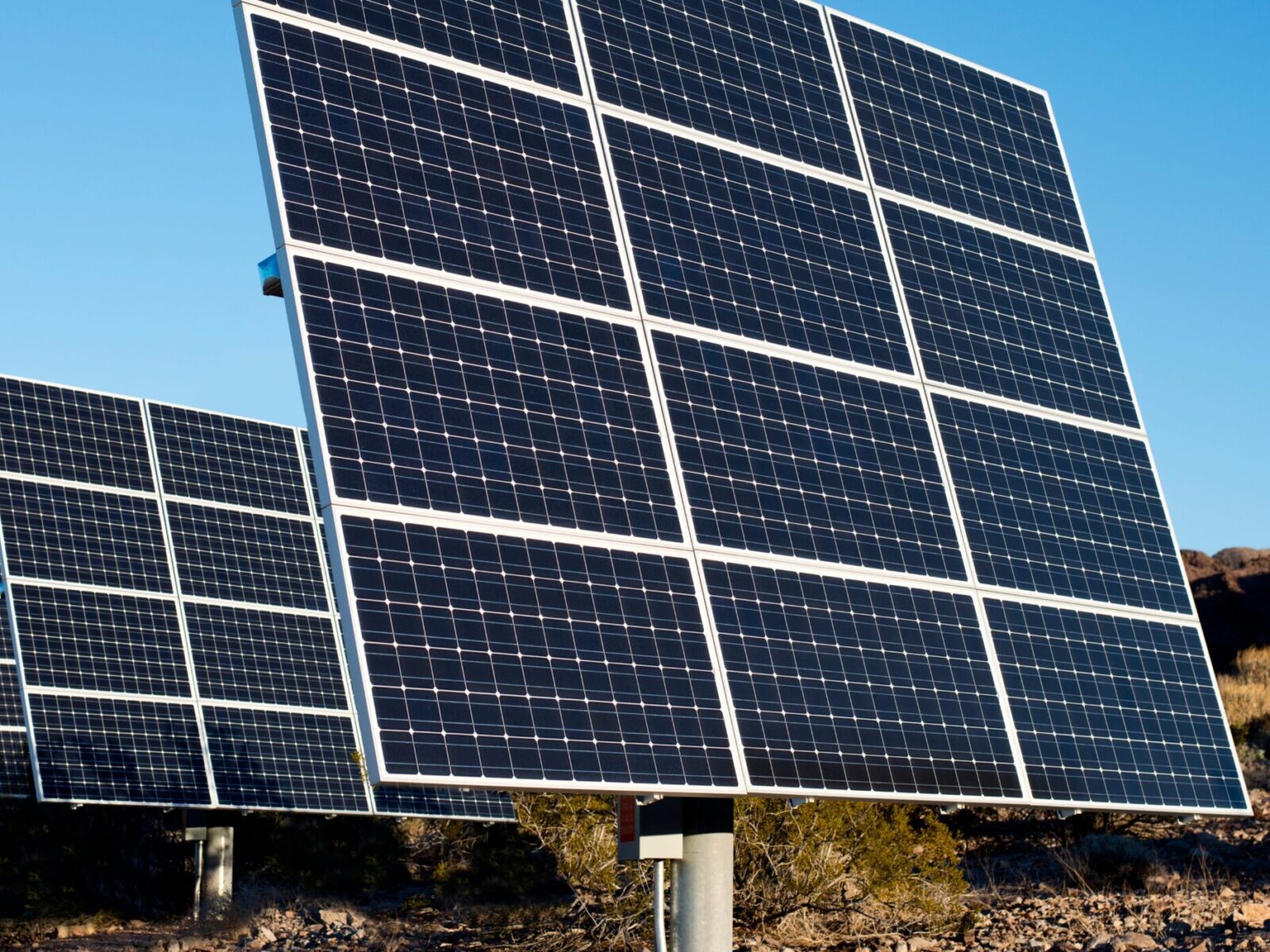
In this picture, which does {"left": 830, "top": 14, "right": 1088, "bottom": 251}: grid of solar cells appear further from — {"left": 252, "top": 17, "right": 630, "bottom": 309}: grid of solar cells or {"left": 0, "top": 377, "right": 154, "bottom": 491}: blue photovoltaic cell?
{"left": 0, "top": 377, "right": 154, "bottom": 491}: blue photovoltaic cell

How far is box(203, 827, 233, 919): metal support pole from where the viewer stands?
28.6m

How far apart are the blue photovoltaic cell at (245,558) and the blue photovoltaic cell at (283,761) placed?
283 cm

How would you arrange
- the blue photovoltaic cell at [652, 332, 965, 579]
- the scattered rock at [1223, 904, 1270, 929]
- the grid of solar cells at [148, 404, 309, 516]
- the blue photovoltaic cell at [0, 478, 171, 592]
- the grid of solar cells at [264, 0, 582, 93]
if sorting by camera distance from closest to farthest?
the blue photovoltaic cell at [652, 332, 965, 579] < the grid of solar cells at [264, 0, 582, 93] < the scattered rock at [1223, 904, 1270, 929] < the blue photovoltaic cell at [0, 478, 171, 592] < the grid of solar cells at [148, 404, 309, 516]

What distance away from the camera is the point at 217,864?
28797 millimetres

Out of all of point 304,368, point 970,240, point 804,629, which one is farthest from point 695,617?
point 970,240

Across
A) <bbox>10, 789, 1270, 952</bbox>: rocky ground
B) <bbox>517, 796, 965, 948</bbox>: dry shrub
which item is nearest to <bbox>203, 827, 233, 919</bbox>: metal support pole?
<bbox>10, 789, 1270, 952</bbox>: rocky ground

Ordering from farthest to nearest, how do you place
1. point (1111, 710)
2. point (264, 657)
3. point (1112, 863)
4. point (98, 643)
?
point (264, 657) → point (98, 643) → point (1112, 863) → point (1111, 710)

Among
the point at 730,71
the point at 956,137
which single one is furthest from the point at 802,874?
the point at 730,71

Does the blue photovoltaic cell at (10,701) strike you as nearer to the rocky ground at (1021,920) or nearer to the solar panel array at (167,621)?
the solar panel array at (167,621)

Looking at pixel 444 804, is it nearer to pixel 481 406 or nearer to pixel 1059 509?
pixel 1059 509

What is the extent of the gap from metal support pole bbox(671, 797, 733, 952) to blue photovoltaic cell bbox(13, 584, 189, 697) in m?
15.1

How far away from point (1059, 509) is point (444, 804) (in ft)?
47.4

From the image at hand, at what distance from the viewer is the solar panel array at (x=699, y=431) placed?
500 inches

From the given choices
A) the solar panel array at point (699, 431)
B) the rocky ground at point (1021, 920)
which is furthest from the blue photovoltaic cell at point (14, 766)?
the solar panel array at point (699, 431)
